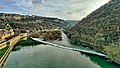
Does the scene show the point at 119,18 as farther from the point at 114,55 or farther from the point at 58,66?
the point at 58,66

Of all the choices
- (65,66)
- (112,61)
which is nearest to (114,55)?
(112,61)

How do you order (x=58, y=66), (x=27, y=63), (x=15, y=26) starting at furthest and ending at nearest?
(x=15, y=26), (x=27, y=63), (x=58, y=66)

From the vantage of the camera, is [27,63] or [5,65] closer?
[5,65]

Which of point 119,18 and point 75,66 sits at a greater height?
point 119,18

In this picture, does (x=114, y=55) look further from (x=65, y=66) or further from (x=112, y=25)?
(x=112, y=25)

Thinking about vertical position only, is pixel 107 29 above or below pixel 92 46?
above

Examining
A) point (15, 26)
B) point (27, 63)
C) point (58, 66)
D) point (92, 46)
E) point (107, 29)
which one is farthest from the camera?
point (15, 26)

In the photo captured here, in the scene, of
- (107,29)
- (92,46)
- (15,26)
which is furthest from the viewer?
(15,26)

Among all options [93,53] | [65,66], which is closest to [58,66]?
[65,66]

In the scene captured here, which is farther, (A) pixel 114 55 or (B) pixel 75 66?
(A) pixel 114 55
